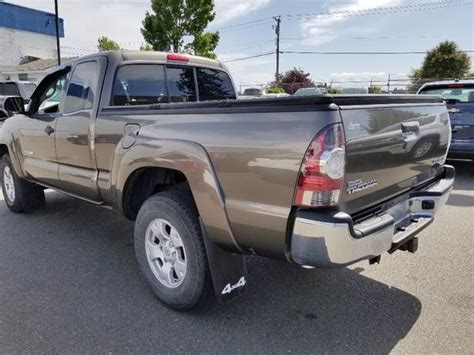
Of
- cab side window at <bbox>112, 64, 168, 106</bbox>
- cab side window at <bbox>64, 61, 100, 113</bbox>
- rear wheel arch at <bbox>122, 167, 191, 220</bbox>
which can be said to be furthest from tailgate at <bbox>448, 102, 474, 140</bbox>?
cab side window at <bbox>64, 61, 100, 113</bbox>

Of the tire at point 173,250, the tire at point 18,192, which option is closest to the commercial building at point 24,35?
the tire at point 18,192

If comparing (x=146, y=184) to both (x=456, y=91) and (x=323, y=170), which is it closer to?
(x=323, y=170)

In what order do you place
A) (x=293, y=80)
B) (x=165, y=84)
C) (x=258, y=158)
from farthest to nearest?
(x=293, y=80), (x=165, y=84), (x=258, y=158)

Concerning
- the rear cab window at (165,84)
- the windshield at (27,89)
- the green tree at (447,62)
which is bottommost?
the rear cab window at (165,84)

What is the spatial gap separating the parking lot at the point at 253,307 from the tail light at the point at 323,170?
3.44 ft

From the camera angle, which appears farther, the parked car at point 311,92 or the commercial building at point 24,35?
the commercial building at point 24,35

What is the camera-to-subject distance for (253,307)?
3238mm

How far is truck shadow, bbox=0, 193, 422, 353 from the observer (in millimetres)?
2775

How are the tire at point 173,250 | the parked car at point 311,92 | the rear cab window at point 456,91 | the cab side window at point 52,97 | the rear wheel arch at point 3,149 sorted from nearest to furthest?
the parked car at point 311,92
the tire at point 173,250
the cab side window at point 52,97
the rear wheel arch at point 3,149
the rear cab window at point 456,91

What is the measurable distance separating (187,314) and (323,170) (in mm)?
1583

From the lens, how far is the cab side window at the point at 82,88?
388 centimetres

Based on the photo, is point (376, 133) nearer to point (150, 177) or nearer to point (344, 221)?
point (344, 221)

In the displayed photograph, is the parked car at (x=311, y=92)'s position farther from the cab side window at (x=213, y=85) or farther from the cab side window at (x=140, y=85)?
the cab side window at (x=140, y=85)

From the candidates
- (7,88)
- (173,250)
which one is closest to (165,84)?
(173,250)
